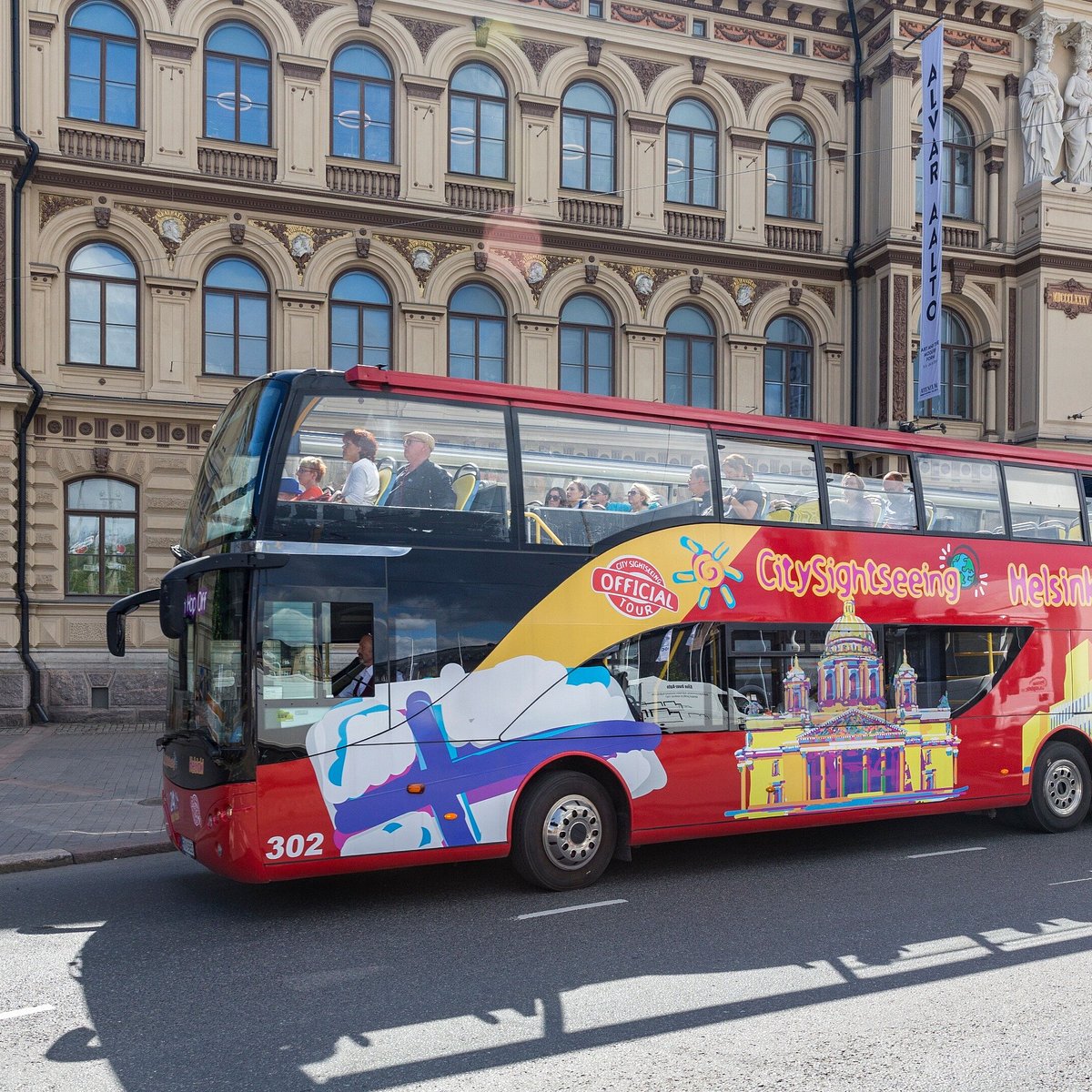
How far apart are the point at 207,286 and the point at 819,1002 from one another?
56.5ft

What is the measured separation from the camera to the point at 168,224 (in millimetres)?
19766

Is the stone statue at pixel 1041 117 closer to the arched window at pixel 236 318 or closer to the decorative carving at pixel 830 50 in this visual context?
the decorative carving at pixel 830 50

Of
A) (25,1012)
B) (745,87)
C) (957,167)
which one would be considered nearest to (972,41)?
(957,167)

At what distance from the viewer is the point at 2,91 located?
18.8 m

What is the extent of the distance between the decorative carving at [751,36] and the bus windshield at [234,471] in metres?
17.7

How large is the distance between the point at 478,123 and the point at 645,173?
10.8ft

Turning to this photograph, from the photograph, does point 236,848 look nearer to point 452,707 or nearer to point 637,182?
point 452,707

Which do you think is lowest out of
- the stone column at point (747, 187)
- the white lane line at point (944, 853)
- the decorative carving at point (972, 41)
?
the white lane line at point (944, 853)

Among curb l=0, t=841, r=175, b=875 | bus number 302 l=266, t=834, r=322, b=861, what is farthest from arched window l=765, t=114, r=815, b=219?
bus number 302 l=266, t=834, r=322, b=861

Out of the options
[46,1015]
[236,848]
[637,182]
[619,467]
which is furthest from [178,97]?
Result: [46,1015]

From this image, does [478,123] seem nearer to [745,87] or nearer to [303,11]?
[303,11]

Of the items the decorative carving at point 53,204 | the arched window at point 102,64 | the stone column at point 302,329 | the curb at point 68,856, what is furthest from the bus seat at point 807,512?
the arched window at point 102,64

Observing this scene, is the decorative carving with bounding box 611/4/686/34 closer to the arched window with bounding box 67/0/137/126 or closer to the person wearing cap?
the arched window with bounding box 67/0/137/126

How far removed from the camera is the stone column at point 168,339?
64.7 feet
